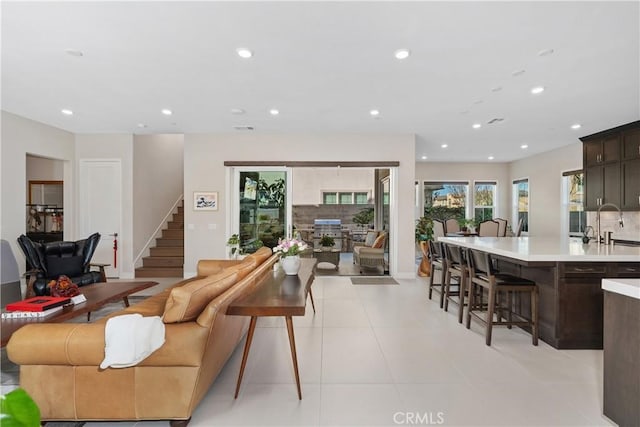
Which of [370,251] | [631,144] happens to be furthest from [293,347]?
[631,144]

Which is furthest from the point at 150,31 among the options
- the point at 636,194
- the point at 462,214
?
the point at 462,214

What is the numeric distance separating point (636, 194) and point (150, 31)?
7.70 metres

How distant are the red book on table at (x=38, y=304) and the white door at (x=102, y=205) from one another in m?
3.70

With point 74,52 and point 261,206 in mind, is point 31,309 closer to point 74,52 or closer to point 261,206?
point 74,52

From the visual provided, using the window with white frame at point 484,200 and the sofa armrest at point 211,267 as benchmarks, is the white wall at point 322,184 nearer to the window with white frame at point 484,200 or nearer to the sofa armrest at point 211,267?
the window with white frame at point 484,200

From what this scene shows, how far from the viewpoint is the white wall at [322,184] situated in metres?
10.6

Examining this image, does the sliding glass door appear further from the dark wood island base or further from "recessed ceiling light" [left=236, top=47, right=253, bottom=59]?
the dark wood island base

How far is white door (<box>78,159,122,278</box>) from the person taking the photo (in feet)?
20.4

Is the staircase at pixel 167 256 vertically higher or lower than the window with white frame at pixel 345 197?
lower

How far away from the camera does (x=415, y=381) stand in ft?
7.91

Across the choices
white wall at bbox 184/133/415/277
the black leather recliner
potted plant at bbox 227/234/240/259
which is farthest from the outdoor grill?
the black leather recliner

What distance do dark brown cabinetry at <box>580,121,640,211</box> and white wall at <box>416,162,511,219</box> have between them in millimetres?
3350

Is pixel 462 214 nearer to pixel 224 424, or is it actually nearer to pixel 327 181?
pixel 327 181

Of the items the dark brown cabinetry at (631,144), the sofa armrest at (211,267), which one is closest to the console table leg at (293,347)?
the sofa armrest at (211,267)
